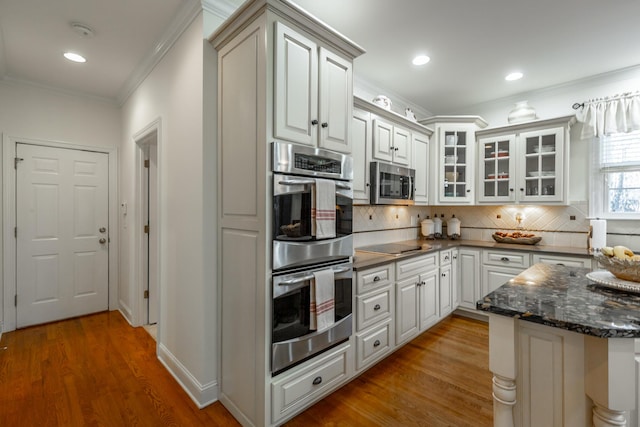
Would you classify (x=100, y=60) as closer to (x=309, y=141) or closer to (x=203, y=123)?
(x=203, y=123)

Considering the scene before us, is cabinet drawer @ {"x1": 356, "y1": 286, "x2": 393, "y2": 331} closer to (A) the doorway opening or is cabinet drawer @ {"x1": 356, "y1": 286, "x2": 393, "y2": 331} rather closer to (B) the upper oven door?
(B) the upper oven door

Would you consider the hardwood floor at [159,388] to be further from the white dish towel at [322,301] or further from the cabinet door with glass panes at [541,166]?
the cabinet door with glass panes at [541,166]

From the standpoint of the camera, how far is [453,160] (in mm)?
3883

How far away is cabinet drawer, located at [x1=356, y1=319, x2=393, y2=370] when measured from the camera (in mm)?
2309

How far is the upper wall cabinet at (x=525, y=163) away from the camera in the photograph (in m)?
3.34

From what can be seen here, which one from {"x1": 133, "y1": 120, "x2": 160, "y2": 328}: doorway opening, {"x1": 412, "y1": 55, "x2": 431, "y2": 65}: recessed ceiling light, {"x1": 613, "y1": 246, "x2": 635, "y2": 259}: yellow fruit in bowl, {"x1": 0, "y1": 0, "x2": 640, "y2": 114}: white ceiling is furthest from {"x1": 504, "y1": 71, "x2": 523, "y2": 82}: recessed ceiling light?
{"x1": 133, "y1": 120, "x2": 160, "y2": 328}: doorway opening

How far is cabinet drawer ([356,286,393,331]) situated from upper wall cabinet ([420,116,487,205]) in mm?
1794

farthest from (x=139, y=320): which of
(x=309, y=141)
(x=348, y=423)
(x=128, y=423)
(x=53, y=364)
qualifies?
(x=309, y=141)

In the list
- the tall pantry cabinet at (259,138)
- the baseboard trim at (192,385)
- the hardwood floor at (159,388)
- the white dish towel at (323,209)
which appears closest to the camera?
the tall pantry cabinet at (259,138)

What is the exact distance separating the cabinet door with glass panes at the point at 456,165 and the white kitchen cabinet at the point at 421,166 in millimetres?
196

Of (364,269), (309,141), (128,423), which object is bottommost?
(128,423)

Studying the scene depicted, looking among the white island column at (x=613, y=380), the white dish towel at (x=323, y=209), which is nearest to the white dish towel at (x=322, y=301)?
the white dish towel at (x=323, y=209)

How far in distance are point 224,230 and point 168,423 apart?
4.10ft

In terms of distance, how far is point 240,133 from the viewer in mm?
1860
